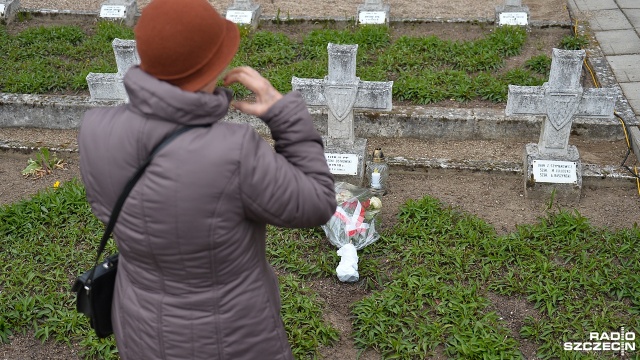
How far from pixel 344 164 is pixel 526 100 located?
122 cm

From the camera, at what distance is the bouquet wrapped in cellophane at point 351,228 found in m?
3.97

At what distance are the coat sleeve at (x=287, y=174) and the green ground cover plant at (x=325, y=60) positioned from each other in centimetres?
381

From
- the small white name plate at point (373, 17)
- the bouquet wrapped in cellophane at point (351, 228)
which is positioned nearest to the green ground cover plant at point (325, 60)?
the small white name plate at point (373, 17)

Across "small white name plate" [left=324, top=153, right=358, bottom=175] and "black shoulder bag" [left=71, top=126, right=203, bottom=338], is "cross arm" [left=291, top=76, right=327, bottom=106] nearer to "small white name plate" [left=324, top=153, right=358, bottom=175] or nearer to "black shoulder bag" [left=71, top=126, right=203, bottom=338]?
"small white name plate" [left=324, top=153, right=358, bottom=175]

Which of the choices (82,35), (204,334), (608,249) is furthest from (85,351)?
(82,35)

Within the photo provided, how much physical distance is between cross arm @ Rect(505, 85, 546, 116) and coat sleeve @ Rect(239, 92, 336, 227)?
9.41ft

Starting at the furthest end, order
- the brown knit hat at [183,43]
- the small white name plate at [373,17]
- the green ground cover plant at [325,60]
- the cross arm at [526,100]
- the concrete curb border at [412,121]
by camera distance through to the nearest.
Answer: the small white name plate at [373,17]
the green ground cover plant at [325,60]
the concrete curb border at [412,121]
the cross arm at [526,100]
the brown knit hat at [183,43]

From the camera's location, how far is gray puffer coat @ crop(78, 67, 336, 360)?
5.94 feet

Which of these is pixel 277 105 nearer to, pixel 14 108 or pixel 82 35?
pixel 14 108

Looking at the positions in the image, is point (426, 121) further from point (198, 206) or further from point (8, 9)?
point (8, 9)

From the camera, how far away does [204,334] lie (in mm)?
2023

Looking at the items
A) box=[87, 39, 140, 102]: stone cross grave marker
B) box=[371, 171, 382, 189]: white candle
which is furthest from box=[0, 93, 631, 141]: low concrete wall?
box=[371, 171, 382, 189]: white candle

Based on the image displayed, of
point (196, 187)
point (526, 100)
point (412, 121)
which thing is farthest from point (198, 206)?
point (412, 121)

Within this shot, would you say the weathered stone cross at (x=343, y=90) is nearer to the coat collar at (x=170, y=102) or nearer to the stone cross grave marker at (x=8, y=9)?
the coat collar at (x=170, y=102)
